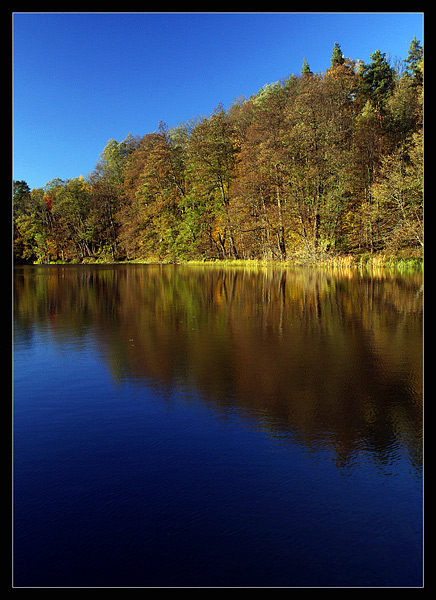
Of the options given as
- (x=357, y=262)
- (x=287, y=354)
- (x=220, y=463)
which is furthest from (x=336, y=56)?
(x=220, y=463)

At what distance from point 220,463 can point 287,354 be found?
4608 millimetres

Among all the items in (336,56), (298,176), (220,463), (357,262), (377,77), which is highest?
(336,56)

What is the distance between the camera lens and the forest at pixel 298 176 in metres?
37.1

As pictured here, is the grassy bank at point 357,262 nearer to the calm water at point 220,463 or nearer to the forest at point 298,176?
the forest at point 298,176

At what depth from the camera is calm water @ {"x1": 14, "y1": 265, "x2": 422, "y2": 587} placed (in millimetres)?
3088

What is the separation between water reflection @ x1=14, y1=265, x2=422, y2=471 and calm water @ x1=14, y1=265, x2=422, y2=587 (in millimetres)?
38

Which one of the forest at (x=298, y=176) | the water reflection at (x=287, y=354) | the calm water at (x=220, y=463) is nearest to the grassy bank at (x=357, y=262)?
the forest at (x=298, y=176)

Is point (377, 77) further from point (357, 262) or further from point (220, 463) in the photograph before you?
point (220, 463)

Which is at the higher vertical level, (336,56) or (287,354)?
(336,56)

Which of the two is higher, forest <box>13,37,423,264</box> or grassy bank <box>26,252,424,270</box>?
forest <box>13,37,423,264</box>

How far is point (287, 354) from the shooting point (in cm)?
878

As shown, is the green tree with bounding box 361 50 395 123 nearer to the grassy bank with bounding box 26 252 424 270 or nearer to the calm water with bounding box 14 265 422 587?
the grassy bank with bounding box 26 252 424 270

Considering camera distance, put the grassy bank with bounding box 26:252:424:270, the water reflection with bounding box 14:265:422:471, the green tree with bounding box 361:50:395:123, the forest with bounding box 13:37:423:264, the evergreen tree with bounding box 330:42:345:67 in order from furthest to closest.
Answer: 1. the evergreen tree with bounding box 330:42:345:67
2. the green tree with bounding box 361:50:395:123
3. the forest with bounding box 13:37:423:264
4. the grassy bank with bounding box 26:252:424:270
5. the water reflection with bounding box 14:265:422:471

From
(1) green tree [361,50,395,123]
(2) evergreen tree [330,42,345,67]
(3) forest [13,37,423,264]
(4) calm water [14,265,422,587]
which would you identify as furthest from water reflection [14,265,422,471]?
(2) evergreen tree [330,42,345,67]
